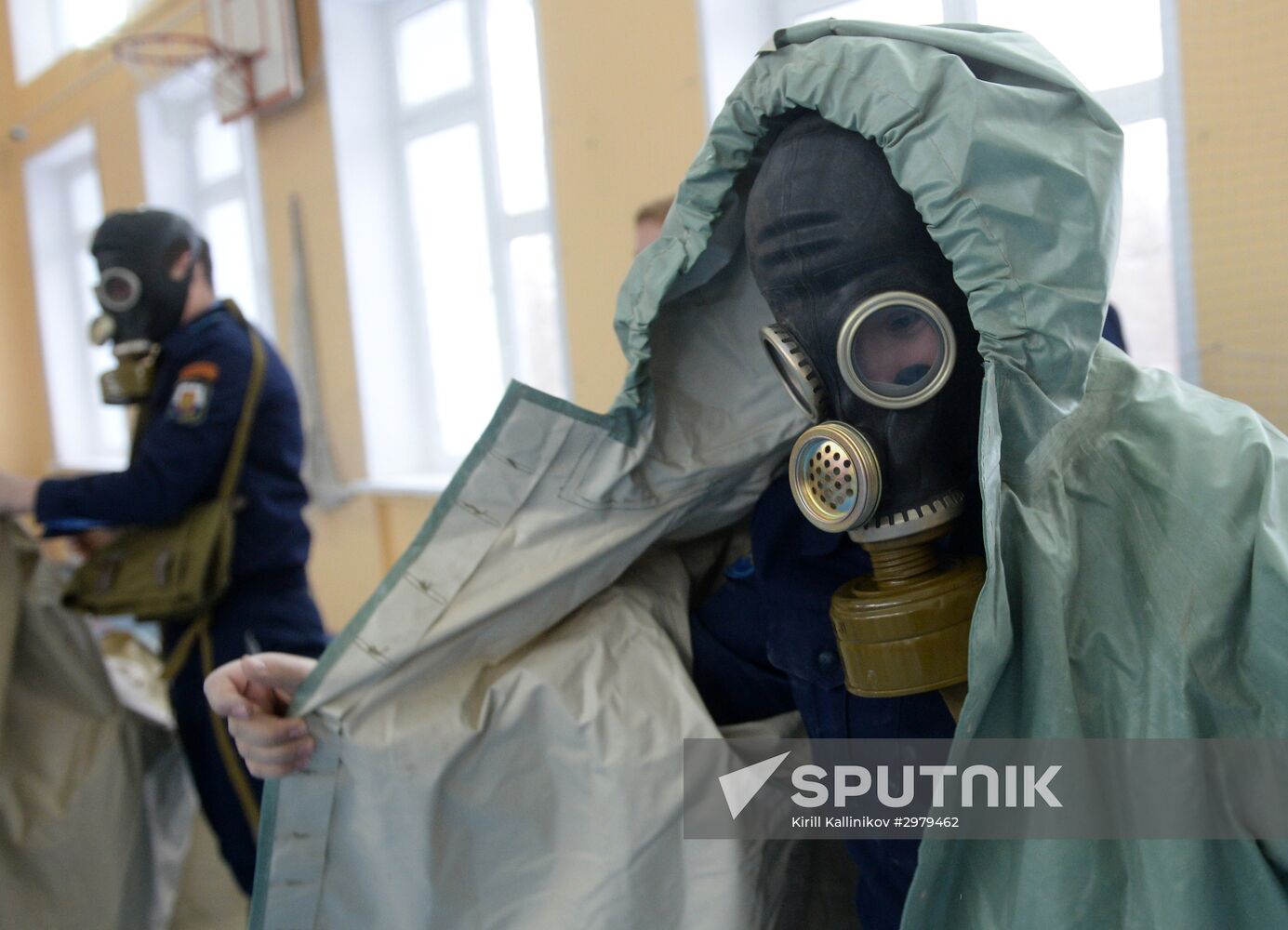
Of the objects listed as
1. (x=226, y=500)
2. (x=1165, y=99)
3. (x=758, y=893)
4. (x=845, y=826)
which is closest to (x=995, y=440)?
(x=845, y=826)

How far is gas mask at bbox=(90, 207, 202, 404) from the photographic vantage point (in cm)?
197

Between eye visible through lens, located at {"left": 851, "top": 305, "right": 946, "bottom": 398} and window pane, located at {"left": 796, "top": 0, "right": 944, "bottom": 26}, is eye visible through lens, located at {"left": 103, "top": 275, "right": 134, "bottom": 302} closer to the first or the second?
window pane, located at {"left": 796, "top": 0, "right": 944, "bottom": 26}

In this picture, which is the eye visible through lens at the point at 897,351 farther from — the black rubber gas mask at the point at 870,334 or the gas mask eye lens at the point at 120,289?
the gas mask eye lens at the point at 120,289

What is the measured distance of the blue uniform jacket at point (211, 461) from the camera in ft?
6.04

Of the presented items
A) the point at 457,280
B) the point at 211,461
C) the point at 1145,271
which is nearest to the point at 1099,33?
the point at 1145,271

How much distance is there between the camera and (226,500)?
74.4 inches

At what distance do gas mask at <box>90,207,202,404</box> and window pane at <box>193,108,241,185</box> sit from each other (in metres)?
3.22

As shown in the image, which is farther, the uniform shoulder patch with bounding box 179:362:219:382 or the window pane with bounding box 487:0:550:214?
the window pane with bounding box 487:0:550:214

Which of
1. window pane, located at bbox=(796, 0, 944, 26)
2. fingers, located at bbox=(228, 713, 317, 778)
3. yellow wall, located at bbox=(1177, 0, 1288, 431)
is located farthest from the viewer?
window pane, located at bbox=(796, 0, 944, 26)

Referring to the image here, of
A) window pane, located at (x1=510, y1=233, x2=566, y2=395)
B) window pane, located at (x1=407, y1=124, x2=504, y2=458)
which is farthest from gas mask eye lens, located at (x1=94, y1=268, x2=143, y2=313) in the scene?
window pane, located at (x1=407, y1=124, x2=504, y2=458)

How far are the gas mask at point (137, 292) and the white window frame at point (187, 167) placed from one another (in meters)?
2.72

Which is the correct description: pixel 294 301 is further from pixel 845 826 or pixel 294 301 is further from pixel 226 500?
pixel 845 826

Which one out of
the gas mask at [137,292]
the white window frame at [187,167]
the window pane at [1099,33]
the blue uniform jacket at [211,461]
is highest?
the white window frame at [187,167]

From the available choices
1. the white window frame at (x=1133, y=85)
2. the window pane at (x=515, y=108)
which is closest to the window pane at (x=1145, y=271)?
the white window frame at (x=1133, y=85)
